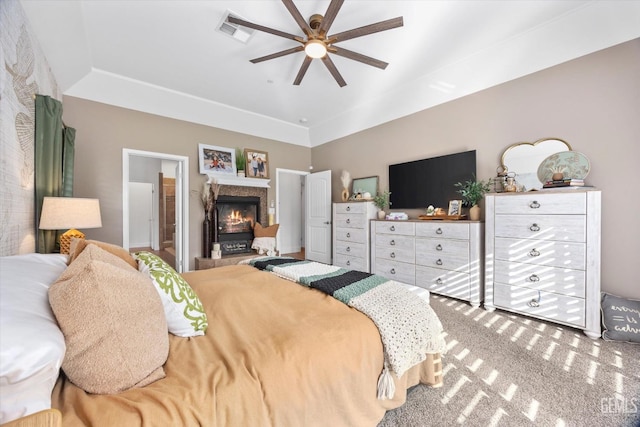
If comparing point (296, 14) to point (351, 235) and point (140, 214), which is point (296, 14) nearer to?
point (351, 235)

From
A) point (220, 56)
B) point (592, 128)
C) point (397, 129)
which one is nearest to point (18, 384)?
point (220, 56)

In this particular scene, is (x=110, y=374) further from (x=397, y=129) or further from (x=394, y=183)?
(x=397, y=129)

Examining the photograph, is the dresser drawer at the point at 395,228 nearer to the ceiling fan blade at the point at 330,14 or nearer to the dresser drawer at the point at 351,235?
the dresser drawer at the point at 351,235

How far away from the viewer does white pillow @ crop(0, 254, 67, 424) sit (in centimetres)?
53

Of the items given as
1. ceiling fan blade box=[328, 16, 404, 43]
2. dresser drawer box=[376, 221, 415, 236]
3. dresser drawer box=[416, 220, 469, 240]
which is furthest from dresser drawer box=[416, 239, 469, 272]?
ceiling fan blade box=[328, 16, 404, 43]

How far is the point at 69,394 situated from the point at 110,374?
0.11 m

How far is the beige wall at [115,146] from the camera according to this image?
329cm

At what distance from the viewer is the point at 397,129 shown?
13.2ft

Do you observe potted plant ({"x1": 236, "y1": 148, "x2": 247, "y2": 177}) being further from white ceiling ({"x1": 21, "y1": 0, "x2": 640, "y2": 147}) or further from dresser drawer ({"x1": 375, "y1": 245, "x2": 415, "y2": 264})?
dresser drawer ({"x1": 375, "y1": 245, "x2": 415, "y2": 264})

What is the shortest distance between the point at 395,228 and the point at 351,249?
947 mm

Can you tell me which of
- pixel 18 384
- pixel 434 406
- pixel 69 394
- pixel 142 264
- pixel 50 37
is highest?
pixel 50 37

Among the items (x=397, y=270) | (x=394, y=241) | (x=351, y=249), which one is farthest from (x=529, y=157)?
(x=351, y=249)

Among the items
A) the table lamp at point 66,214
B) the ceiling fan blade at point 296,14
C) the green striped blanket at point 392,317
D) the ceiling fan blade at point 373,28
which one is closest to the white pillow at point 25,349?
the green striped blanket at point 392,317

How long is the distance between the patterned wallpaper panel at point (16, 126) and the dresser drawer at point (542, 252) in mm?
3948
